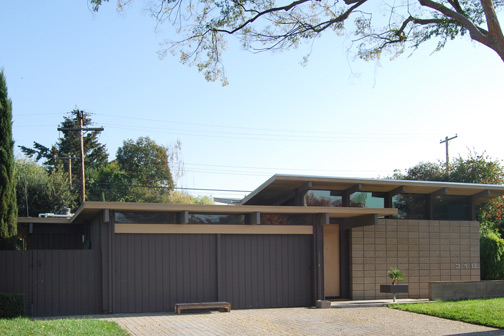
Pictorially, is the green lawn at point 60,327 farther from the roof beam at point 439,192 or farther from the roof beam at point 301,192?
the roof beam at point 439,192

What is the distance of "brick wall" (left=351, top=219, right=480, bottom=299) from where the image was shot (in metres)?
17.3

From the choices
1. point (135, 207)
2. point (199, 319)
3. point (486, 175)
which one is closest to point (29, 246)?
point (135, 207)

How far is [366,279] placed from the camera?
17266 mm

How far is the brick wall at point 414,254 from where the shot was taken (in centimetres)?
1730

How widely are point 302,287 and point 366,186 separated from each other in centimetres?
398

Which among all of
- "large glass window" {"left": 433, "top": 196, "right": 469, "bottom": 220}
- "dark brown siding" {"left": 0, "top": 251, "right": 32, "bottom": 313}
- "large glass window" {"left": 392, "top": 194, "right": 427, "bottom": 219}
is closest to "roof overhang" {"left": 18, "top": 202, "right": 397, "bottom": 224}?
"dark brown siding" {"left": 0, "top": 251, "right": 32, "bottom": 313}

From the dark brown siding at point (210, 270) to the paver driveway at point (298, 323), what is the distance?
2.41 feet

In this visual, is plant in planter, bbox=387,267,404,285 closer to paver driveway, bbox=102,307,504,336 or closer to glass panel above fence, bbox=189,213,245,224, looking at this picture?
paver driveway, bbox=102,307,504,336

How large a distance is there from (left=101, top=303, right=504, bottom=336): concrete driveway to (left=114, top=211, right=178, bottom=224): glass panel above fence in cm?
238

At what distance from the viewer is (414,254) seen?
17.9 metres

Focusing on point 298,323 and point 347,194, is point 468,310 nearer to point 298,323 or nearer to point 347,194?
point 298,323

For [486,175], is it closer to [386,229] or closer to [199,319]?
[386,229]

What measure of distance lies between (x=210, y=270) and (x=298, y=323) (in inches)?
138

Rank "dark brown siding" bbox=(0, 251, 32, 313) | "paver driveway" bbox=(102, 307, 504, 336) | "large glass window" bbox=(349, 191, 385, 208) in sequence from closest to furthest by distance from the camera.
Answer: "paver driveway" bbox=(102, 307, 504, 336) → "dark brown siding" bbox=(0, 251, 32, 313) → "large glass window" bbox=(349, 191, 385, 208)
